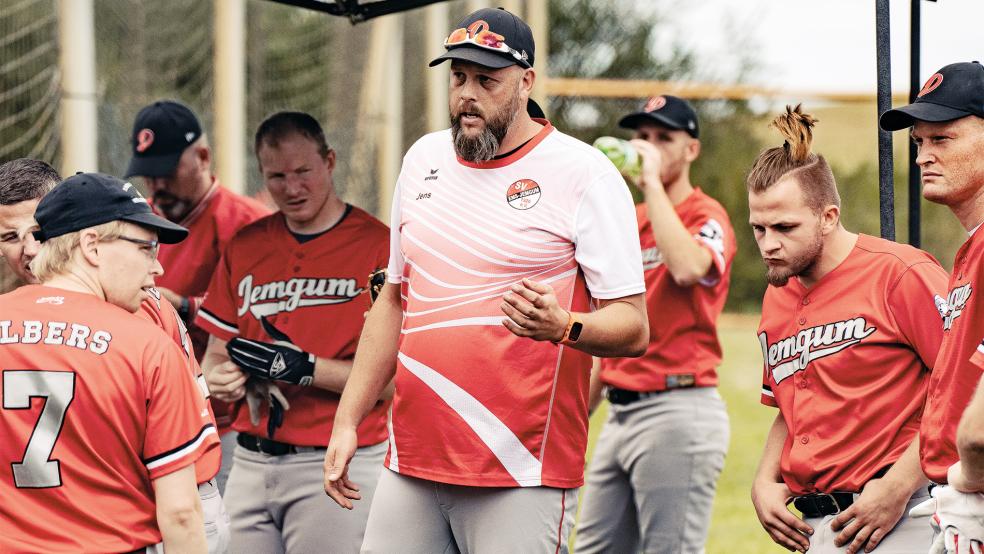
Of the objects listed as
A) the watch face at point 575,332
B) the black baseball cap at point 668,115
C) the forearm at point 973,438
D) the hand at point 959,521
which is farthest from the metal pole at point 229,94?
the forearm at point 973,438

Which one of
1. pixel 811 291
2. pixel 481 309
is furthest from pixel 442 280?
pixel 811 291

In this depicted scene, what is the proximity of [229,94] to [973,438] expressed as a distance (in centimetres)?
835

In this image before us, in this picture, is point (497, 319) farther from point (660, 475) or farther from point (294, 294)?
point (660, 475)

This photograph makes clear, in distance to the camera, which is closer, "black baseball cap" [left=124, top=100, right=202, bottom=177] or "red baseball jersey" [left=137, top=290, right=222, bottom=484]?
"red baseball jersey" [left=137, top=290, right=222, bottom=484]

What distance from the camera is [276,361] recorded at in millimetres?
4195

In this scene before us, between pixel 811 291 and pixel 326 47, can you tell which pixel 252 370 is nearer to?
pixel 811 291

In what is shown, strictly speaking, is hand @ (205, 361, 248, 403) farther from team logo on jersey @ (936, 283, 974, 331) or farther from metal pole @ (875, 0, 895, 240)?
team logo on jersey @ (936, 283, 974, 331)

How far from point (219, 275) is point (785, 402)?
7.40 ft

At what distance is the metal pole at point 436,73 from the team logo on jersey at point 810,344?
23.7ft

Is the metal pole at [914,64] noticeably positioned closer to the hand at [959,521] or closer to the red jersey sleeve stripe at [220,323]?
the hand at [959,521]

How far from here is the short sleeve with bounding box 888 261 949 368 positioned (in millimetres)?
3172

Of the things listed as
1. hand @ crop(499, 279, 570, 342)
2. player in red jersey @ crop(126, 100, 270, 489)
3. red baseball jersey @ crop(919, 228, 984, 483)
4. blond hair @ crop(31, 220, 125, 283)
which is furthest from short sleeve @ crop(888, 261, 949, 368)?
player in red jersey @ crop(126, 100, 270, 489)

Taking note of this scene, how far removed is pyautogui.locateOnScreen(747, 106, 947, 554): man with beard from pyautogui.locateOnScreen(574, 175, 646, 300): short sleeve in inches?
15.0

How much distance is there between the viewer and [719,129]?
17828 millimetres
